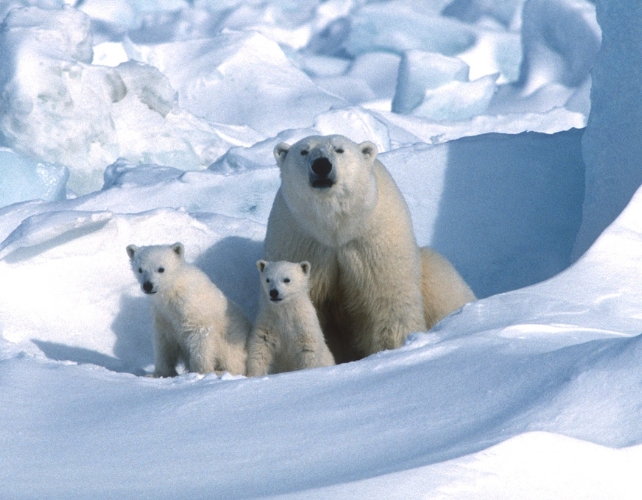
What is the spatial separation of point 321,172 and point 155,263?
644mm

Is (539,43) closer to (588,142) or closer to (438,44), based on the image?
(438,44)

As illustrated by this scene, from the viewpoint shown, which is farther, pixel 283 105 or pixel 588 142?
pixel 283 105

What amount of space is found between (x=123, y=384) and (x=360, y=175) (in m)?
1.15

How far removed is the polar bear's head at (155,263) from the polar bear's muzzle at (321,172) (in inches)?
21.2

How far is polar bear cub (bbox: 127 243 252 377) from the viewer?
3.24 m

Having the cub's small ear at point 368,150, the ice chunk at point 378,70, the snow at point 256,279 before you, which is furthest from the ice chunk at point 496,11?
the cub's small ear at point 368,150

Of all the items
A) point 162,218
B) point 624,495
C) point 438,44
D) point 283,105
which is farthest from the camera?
point 438,44

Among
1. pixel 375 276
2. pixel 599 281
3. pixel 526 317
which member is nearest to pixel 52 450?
pixel 526 317

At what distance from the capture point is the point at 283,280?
125 inches

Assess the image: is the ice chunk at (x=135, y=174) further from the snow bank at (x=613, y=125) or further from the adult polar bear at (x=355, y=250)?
the snow bank at (x=613, y=125)

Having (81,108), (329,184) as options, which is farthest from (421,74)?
(329,184)

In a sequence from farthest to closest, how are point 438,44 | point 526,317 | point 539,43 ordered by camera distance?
1. point 438,44
2. point 539,43
3. point 526,317

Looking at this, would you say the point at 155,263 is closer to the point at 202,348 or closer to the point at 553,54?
the point at 202,348

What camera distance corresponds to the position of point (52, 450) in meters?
2.00
